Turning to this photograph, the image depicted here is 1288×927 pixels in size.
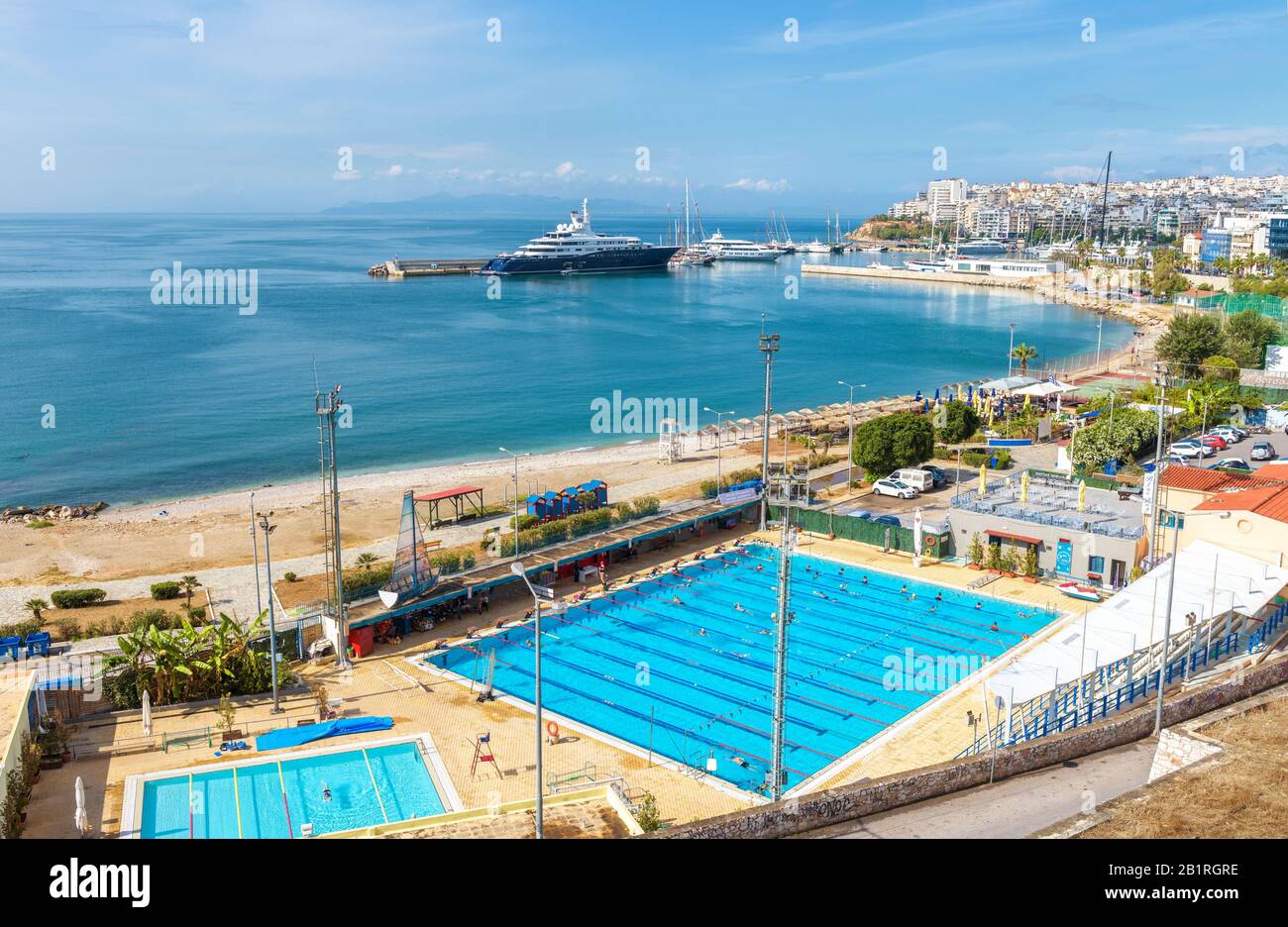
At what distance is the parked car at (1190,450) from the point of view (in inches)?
1319

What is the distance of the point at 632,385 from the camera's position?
62125mm

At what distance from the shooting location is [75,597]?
25000mm

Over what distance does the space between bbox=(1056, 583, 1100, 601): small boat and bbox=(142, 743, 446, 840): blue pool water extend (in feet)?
51.9

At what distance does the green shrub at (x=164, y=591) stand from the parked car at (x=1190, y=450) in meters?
30.2

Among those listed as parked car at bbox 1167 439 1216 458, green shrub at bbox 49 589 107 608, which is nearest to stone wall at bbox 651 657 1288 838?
green shrub at bbox 49 589 107 608

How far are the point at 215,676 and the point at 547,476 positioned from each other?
2192 centimetres

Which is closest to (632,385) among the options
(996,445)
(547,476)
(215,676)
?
(547,476)

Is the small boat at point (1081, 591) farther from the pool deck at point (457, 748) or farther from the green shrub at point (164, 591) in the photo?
the green shrub at point (164, 591)

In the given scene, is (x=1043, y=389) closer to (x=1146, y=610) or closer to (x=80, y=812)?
(x=1146, y=610)

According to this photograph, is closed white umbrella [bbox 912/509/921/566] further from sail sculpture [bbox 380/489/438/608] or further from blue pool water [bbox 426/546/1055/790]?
sail sculpture [bbox 380/489/438/608]

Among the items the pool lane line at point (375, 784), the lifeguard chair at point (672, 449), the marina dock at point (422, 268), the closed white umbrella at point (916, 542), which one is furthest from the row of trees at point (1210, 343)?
the marina dock at point (422, 268)

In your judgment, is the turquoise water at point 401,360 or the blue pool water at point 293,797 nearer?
the blue pool water at point 293,797

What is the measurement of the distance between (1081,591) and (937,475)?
10.6 meters
